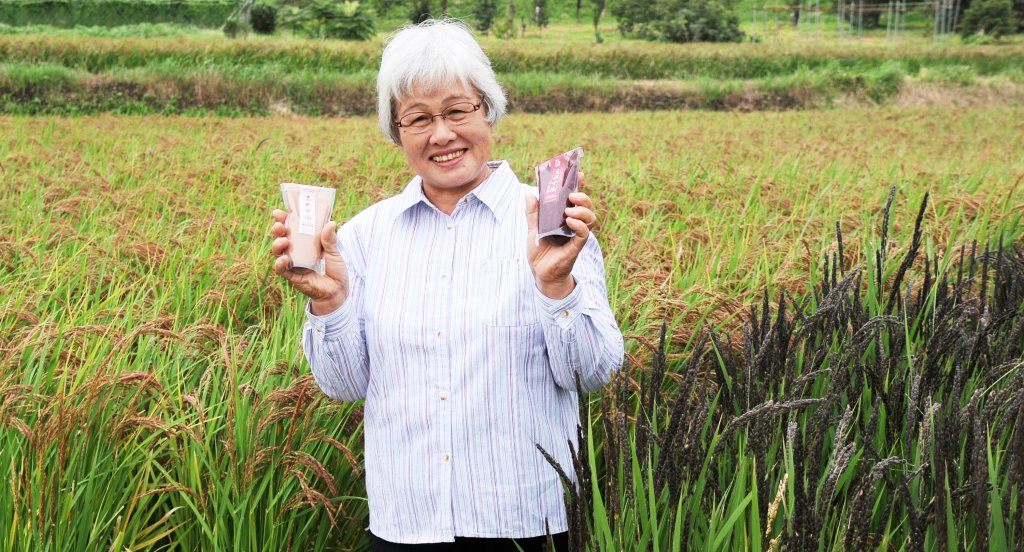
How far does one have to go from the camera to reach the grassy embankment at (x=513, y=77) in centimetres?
1734

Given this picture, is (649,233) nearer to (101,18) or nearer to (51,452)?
(51,452)

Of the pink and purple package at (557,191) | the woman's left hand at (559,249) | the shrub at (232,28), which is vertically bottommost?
the woman's left hand at (559,249)

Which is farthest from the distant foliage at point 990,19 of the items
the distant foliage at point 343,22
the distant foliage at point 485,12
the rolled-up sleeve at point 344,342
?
the rolled-up sleeve at point 344,342

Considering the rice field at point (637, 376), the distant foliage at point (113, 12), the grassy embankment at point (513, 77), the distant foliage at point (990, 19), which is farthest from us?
the distant foliage at point (990, 19)

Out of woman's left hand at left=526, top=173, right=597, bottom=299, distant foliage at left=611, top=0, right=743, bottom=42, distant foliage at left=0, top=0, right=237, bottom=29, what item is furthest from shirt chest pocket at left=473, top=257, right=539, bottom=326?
distant foliage at left=0, top=0, right=237, bottom=29

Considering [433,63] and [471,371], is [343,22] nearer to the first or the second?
[433,63]

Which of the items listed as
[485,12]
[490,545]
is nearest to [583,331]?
[490,545]

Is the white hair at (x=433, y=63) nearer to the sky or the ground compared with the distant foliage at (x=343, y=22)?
nearer to the ground

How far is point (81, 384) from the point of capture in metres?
2.42

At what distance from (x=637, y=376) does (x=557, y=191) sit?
4.26 feet

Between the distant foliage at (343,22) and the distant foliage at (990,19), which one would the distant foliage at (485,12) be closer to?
the distant foliage at (343,22)

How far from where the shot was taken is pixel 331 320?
209 cm

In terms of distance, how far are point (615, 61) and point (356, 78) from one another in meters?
9.59

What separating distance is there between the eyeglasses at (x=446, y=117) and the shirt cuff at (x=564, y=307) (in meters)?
0.53
